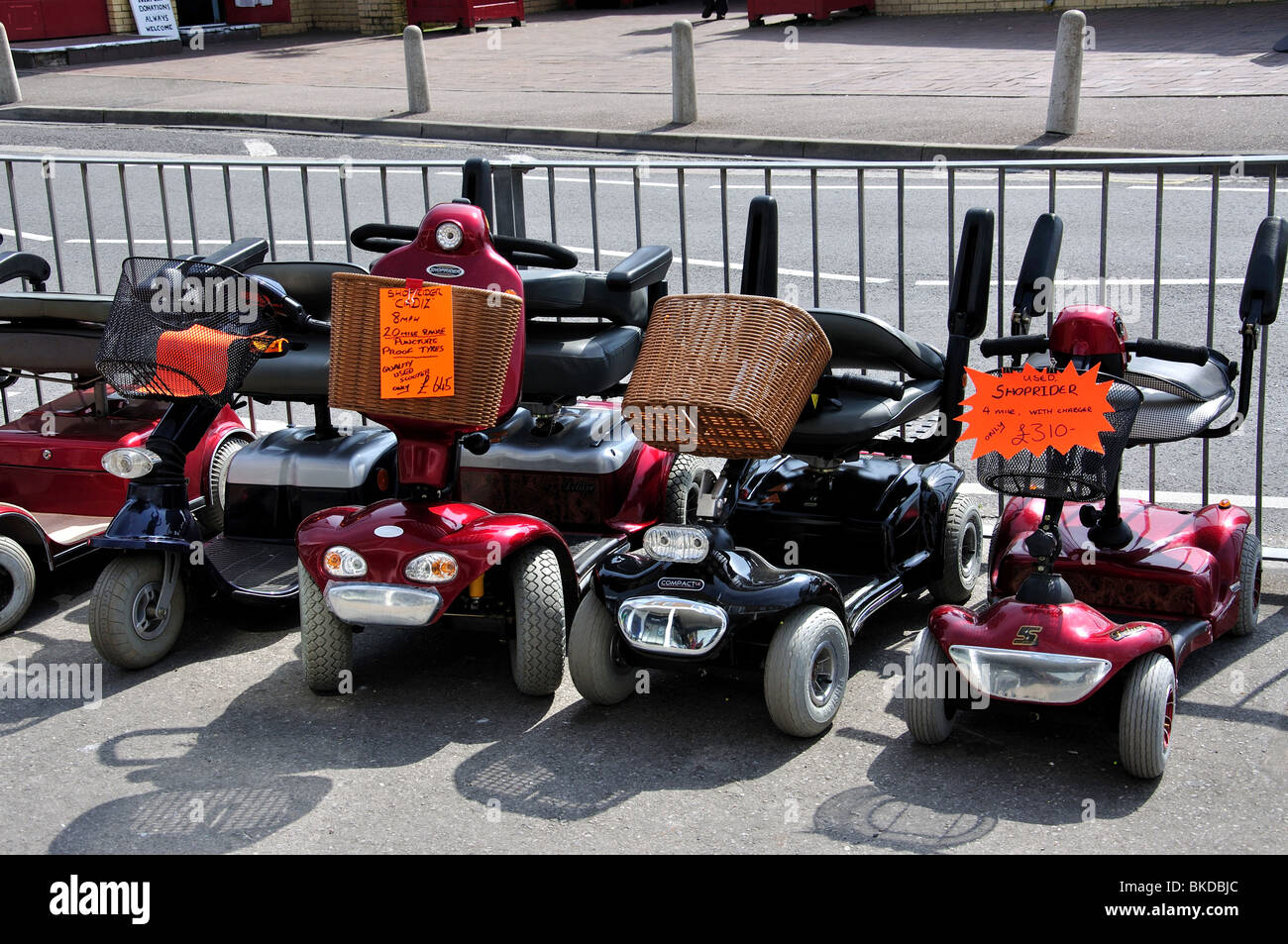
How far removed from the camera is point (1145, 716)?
3.71m

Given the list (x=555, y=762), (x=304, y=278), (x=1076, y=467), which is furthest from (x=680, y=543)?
(x=304, y=278)

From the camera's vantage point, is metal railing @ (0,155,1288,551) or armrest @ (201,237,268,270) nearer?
armrest @ (201,237,268,270)

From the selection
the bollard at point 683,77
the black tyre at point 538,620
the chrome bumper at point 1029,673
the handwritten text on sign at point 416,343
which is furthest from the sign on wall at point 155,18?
the chrome bumper at point 1029,673

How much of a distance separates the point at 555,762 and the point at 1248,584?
228 centimetres

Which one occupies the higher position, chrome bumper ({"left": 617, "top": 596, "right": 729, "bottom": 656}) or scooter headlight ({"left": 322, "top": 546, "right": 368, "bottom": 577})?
scooter headlight ({"left": 322, "top": 546, "right": 368, "bottom": 577})

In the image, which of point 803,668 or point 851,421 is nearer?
point 803,668

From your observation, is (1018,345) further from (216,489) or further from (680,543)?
(216,489)

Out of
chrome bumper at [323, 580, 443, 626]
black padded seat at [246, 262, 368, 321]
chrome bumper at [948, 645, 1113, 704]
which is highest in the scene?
black padded seat at [246, 262, 368, 321]

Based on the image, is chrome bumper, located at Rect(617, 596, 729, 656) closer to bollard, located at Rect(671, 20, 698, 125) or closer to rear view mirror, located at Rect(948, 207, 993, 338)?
rear view mirror, located at Rect(948, 207, 993, 338)

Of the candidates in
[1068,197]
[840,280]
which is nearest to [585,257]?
[840,280]

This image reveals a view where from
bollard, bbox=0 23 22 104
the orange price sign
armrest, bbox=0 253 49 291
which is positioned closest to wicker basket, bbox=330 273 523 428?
the orange price sign

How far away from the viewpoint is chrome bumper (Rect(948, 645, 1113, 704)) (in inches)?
146

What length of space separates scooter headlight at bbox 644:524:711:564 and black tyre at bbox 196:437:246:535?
6.98ft

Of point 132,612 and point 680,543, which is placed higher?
point 680,543
